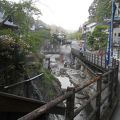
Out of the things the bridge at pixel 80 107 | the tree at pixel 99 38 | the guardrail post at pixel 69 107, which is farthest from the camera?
the tree at pixel 99 38

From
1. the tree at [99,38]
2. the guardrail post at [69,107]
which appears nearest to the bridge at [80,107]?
the guardrail post at [69,107]

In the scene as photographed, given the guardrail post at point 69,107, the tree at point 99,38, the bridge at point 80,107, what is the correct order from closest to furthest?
1. the bridge at point 80,107
2. the guardrail post at point 69,107
3. the tree at point 99,38

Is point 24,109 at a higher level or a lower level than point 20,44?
lower

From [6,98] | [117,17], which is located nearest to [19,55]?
[6,98]

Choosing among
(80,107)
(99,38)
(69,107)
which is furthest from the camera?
(99,38)

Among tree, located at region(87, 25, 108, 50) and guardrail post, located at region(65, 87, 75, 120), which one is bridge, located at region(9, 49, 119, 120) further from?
tree, located at region(87, 25, 108, 50)

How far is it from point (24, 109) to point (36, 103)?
0.49 meters

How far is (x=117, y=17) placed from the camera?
2338 cm

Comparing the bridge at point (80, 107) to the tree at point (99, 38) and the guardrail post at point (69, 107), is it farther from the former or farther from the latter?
the tree at point (99, 38)

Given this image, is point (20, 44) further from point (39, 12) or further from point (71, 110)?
point (71, 110)

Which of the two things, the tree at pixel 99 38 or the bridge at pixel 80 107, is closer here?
the bridge at pixel 80 107

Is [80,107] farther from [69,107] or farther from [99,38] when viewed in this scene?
[99,38]

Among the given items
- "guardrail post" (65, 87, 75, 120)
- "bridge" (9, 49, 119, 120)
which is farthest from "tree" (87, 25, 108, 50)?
"guardrail post" (65, 87, 75, 120)

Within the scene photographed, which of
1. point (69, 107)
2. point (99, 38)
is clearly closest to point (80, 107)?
point (69, 107)
